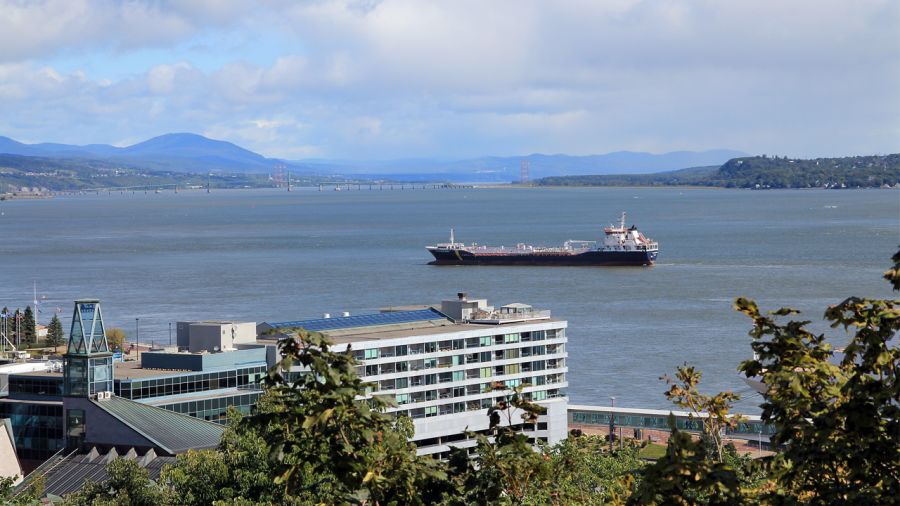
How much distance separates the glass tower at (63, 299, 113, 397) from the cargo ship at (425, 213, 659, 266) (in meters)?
70.3

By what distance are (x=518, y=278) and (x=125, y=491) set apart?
69.0 meters

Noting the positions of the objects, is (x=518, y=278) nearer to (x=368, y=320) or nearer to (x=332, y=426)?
(x=368, y=320)

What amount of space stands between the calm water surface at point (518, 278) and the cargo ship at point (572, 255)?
Answer: 181cm

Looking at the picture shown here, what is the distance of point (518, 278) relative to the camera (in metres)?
90.6

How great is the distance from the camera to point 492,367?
4144 centimetres

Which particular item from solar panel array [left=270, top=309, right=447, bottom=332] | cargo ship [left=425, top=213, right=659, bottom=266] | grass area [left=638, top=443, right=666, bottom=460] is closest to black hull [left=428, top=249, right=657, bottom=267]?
cargo ship [left=425, top=213, right=659, bottom=266]

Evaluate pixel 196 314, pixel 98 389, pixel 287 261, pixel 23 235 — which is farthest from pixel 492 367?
pixel 23 235

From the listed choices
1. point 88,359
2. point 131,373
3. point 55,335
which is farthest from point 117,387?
point 55,335

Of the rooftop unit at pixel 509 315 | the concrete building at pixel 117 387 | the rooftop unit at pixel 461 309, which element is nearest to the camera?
the concrete building at pixel 117 387

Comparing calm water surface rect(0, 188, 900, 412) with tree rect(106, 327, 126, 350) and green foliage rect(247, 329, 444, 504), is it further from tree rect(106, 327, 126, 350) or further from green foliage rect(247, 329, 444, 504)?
green foliage rect(247, 329, 444, 504)

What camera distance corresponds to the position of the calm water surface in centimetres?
5453

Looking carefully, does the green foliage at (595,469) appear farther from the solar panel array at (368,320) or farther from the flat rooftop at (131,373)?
the solar panel array at (368,320)

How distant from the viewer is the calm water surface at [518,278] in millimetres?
54531

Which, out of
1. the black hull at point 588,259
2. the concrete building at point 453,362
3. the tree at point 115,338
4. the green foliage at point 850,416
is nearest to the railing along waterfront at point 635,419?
the concrete building at point 453,362
